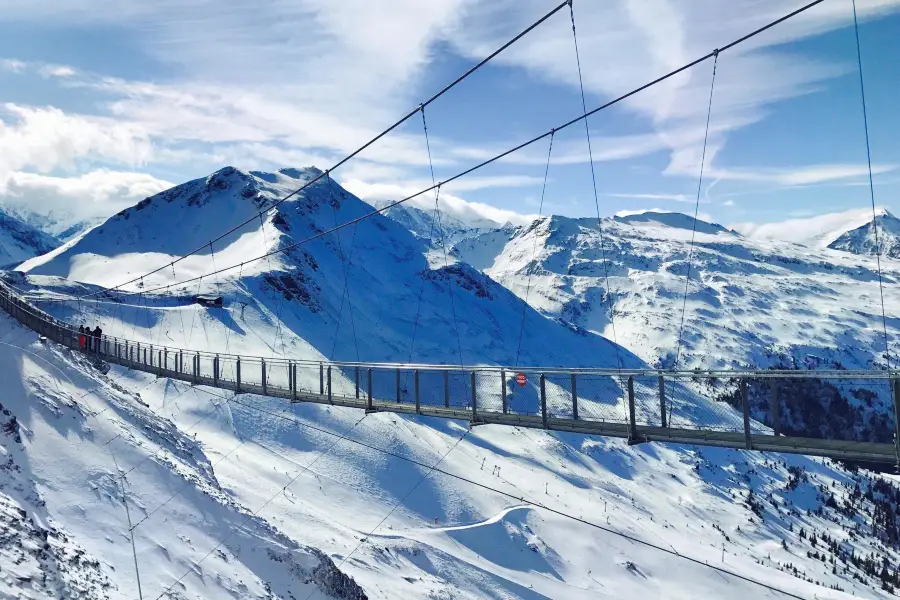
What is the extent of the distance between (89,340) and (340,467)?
3186 cm

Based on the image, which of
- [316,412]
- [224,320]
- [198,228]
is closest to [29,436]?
[316,412]

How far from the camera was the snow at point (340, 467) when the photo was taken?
27.1m

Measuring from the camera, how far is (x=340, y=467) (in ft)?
212

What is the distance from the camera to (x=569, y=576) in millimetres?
62281

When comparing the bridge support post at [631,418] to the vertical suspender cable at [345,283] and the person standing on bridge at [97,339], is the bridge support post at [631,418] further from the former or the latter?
the vertical suspender cable at [345,283]

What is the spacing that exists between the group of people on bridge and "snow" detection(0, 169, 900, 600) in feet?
8.21

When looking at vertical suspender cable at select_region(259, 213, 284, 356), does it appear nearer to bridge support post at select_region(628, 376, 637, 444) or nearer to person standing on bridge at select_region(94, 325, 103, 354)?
person standing on bridge at select_region(94, 325, 103, 354)

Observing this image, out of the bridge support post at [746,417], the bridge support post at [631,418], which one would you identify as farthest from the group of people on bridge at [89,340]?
the bridge support post at [746,417]

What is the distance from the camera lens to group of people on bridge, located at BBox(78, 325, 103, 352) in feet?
120

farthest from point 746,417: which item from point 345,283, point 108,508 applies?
point 345,283

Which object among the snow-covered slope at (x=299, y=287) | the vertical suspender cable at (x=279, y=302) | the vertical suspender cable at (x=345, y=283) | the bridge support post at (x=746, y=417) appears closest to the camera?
the bridge support post at (x=746, y=417)

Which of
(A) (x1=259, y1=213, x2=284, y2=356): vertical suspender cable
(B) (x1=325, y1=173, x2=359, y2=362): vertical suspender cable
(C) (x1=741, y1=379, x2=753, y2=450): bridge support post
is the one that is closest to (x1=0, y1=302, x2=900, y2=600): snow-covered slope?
(C) (x1=741, y1=379, x2=753, y2=450): bridge support post

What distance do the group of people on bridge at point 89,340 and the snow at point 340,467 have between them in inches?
98.5

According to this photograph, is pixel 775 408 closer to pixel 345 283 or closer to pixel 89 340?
pixel 89 340
